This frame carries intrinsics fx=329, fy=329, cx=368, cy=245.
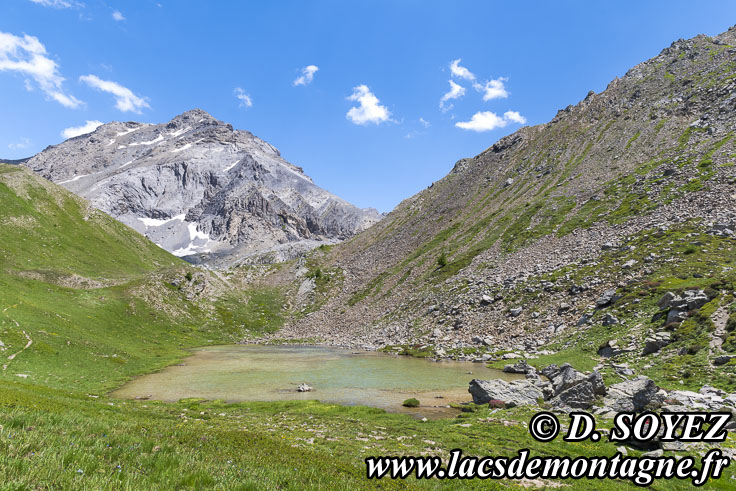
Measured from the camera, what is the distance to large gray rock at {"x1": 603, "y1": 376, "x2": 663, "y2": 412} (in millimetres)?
23047

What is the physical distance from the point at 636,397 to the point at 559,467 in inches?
461

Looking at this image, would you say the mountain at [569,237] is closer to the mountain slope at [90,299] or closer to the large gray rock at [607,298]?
the large gray rock at [607,298]

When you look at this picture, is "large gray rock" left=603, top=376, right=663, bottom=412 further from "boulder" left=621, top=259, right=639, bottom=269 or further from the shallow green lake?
"boulder" left=621, top=259, right=639, bottom=269

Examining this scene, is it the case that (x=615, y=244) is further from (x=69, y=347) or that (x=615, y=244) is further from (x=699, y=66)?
(x=699, y=66)

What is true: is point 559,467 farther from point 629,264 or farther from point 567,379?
point 629,264

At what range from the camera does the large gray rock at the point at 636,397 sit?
75.6ft

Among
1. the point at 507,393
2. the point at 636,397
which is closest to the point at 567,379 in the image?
the point at 507,393

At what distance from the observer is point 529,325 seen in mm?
64750

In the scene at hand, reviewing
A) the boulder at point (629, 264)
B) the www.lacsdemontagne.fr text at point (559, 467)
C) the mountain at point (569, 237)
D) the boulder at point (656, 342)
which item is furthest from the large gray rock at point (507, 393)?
the boulder at point (629, 264)

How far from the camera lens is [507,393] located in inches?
1284

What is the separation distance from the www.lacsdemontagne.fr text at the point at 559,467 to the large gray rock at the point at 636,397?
6336 mm

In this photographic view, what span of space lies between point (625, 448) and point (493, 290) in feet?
210

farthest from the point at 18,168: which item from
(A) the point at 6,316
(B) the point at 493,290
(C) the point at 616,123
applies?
(C) the point at 616,123

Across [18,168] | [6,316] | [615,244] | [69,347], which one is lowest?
[69,347]
